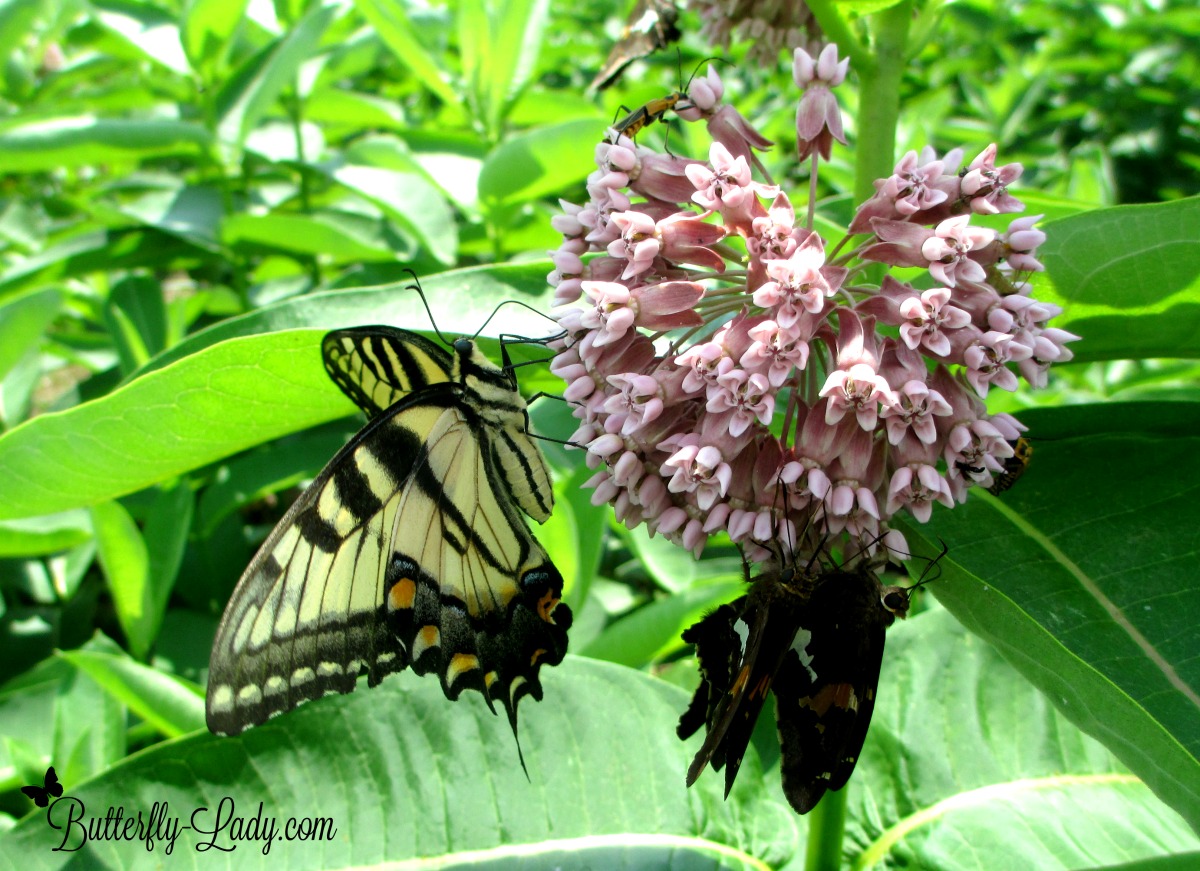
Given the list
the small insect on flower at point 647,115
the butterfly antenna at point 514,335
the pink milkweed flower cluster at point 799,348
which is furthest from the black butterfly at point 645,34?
the butterfly antenna at point 514,335

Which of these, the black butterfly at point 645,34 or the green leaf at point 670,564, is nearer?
the black butterfly at point 645,34

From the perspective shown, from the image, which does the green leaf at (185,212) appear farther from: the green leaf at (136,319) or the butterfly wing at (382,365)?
the butterfly wing at (382,365)

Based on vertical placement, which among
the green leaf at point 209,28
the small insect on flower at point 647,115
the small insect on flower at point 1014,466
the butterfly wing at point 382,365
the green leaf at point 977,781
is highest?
the green leaf at point 209,28

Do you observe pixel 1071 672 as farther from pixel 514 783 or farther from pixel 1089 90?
pixel 1089 90

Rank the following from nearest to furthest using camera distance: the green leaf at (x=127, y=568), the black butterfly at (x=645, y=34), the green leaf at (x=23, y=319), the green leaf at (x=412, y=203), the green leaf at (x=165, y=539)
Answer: the black butterfly at (x=645, y=34)
the green leaf at (x=127, y=568)
the green leaf at (x=165, y=539)
the green leaf at (x=23, y=319)
the green leaf at (x=412, y=203)

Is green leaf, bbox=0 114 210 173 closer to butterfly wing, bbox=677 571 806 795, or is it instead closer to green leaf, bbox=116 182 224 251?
green leaf, bbox=116 182 224 251

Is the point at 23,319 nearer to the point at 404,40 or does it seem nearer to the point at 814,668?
the point at 404,40
